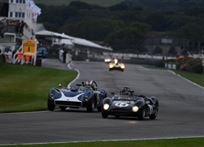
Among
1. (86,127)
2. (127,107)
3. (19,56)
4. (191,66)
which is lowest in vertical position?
(86,127)

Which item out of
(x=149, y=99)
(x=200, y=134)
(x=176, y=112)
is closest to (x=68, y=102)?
(x=149, y=99)

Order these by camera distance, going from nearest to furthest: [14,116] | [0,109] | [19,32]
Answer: [14,116] → [0,109] → [19,32]

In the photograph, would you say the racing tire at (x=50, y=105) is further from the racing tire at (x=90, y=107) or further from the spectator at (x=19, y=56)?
the spectator at (x=19, y=56)

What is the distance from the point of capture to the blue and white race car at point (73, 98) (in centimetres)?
3244

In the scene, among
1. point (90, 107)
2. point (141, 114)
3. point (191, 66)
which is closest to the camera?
point (141, 114)

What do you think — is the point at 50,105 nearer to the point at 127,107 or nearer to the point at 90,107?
the point at 90,107

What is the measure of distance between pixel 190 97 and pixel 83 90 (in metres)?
17.6

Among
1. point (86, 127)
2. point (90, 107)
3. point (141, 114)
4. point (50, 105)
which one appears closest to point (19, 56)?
point (90, 107)

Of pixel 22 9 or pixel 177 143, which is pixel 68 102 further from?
pixel 22 9

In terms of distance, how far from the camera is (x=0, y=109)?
31.0 metres

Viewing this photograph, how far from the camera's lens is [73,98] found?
3266cm

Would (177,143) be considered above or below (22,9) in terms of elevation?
below

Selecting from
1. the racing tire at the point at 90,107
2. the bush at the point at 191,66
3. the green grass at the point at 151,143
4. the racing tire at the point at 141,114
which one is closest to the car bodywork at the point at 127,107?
the racing tire at the point at 141,114

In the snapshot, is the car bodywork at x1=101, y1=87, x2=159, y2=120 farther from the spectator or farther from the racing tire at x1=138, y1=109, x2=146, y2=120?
the spectator
